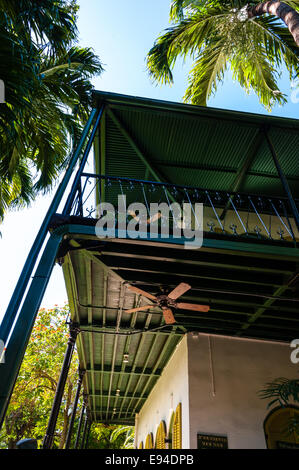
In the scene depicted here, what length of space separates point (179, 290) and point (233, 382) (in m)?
3.49

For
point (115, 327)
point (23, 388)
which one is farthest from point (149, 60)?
point (23, 388)

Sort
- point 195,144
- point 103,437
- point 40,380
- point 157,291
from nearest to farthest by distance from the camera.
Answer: point 157,291
point 195,144
point 40,380
point 103,437

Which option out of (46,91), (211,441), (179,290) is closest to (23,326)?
(179,290)

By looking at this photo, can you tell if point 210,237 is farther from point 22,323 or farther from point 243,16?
point 243,16

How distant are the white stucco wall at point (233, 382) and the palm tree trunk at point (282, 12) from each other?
6941mm

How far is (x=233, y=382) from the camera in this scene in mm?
7555

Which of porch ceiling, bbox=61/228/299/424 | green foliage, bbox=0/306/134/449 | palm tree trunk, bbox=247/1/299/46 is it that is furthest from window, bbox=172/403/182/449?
green foliage, bbox=0/306/134/449

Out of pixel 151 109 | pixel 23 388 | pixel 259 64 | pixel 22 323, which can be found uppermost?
pixel 259 64

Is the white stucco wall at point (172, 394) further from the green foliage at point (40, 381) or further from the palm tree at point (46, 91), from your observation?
the green foliage at point (40, 381)

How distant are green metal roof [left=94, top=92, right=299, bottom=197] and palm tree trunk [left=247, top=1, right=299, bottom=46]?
176 centimetres

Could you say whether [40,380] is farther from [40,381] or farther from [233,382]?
[233,382]

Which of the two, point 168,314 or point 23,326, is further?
point 168,314

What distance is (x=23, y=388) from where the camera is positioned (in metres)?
16.9
